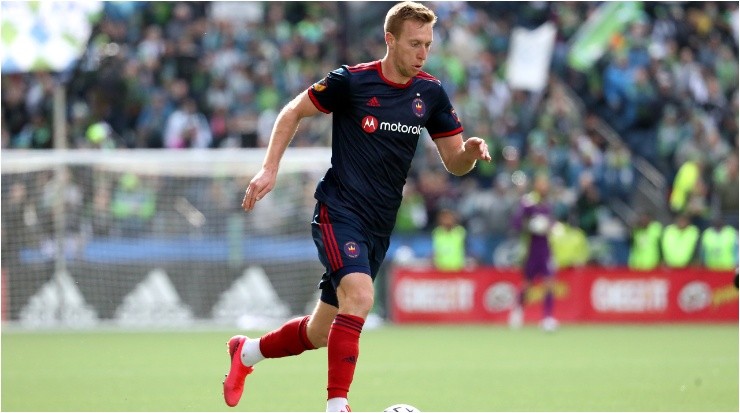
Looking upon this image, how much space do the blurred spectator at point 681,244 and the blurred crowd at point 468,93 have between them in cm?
49

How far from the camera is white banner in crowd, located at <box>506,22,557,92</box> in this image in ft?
80.0

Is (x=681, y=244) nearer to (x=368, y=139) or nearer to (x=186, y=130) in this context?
(x=186, y=130)

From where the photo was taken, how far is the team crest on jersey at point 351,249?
295 inches

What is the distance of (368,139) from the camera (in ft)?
25.5

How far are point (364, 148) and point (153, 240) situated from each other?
1265 cm

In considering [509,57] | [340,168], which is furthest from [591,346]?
[509,57]

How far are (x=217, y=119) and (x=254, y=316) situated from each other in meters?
5.30

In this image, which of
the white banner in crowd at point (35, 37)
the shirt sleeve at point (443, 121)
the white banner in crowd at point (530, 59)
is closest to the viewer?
the shirt sleeve at point (443, 121)

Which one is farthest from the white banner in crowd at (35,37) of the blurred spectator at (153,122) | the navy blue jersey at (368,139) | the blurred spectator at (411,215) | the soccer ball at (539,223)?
the navy blue jersey at (368,139)

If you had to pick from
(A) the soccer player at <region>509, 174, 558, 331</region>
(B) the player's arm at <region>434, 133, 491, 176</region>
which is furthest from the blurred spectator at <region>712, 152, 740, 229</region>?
(B) the player's arm at <region>434, 133, 491, 176</region>

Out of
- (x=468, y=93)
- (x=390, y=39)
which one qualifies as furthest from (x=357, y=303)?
(x=468, y=93)

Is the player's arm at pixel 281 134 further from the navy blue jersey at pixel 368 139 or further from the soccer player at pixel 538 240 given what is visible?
the soccer player at pixel 538 240

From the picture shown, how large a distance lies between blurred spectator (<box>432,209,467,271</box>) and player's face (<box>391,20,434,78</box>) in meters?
13.4

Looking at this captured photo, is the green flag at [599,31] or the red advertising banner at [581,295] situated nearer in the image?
the red advertising banner at [581,295]
